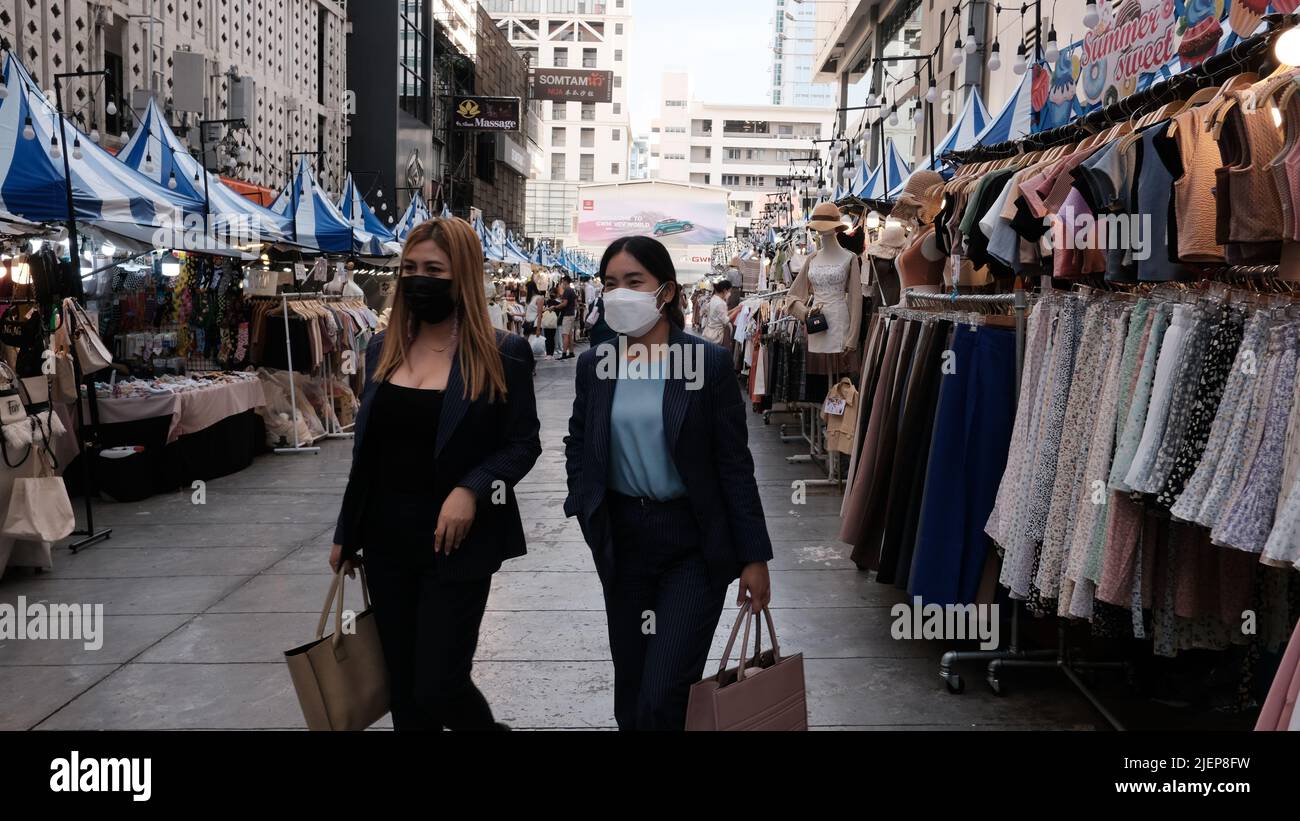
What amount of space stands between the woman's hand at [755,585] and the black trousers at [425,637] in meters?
0.76

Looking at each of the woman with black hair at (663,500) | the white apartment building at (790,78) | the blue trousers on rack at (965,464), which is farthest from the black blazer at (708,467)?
the white apartment building at (790,78)

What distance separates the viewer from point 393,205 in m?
31.0

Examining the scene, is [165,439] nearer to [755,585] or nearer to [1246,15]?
[755,585]

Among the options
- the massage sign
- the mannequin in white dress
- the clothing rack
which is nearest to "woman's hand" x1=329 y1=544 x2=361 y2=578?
the mannequin in white dress

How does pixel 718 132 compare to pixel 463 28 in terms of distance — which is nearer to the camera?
pixel 463 28

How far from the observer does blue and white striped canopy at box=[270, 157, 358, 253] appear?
12258 millimetres

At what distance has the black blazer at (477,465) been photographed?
318 cm

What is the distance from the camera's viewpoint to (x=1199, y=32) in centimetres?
Result: 383

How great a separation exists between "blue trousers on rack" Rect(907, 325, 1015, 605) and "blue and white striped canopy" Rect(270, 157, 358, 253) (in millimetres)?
8922

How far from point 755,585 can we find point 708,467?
1.17ft
